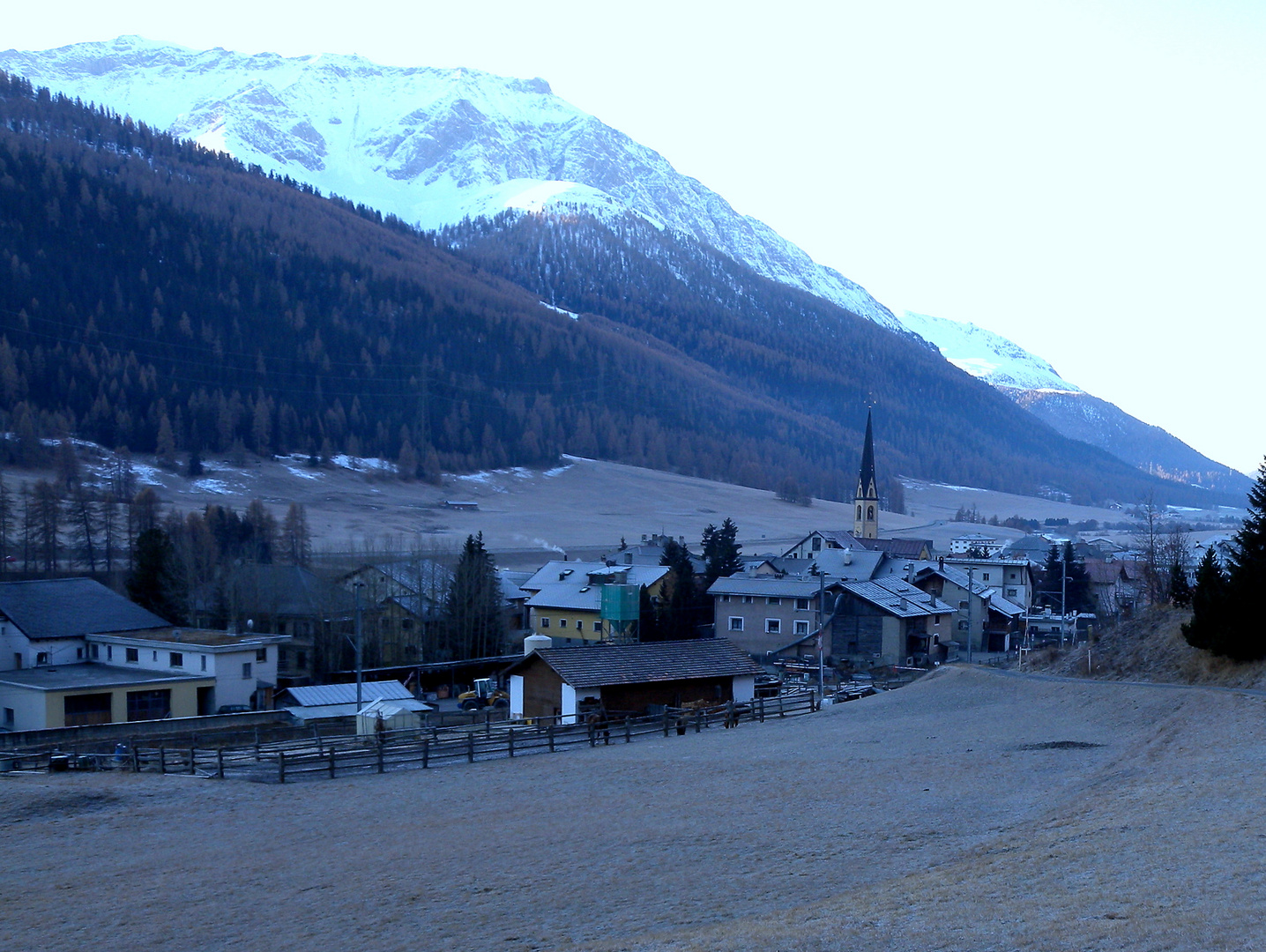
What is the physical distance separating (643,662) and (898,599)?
2710 cm

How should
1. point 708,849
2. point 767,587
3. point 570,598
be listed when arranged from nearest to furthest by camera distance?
point 708,849
point 767,587
point 570,598

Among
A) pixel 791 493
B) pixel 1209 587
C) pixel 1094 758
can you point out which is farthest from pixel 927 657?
pixel 791 493

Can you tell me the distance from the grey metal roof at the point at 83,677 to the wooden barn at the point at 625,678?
1478 centimetres

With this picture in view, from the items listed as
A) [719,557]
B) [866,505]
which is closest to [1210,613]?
[719,557]

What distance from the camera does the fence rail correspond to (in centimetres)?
2672

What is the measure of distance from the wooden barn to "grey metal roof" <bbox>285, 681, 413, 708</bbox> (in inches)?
339

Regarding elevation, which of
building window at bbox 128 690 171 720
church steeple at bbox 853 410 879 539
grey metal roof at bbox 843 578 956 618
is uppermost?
church steeple at bbox 853 410 879 539

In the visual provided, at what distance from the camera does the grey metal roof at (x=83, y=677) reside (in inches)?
1598

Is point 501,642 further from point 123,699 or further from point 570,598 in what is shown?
point 123,699

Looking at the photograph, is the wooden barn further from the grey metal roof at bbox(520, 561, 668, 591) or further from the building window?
the grey metal roof at bbox(520, 561, 668, 591)

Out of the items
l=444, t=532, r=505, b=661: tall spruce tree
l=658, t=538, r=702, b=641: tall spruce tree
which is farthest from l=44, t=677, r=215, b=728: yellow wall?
l=658, t=538, r=702, b=641: tall spruce tree

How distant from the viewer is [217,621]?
192 ft

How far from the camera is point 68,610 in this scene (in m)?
48.1

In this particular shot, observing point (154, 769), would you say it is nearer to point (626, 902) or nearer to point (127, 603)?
point (626, 902)
